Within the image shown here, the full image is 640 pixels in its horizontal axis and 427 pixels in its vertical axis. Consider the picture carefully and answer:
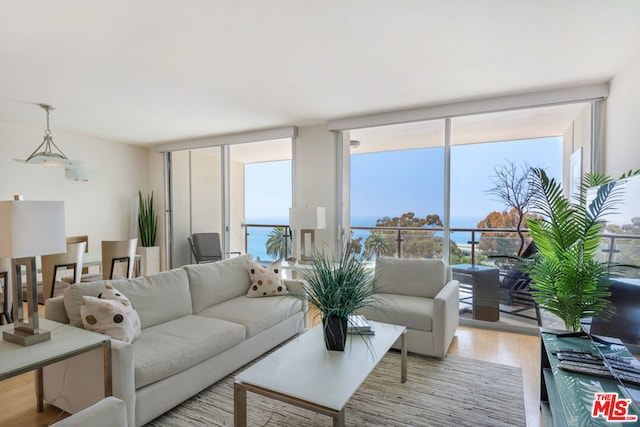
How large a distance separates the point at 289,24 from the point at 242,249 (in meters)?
4.23

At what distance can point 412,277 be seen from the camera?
3.52 meters

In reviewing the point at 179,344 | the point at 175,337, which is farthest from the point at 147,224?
the point at 179,344

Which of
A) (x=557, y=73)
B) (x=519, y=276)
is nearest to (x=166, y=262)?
(x=519, y=276)

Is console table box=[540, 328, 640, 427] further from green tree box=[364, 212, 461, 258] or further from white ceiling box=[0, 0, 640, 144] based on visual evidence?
white ceiling box=[0, 0, 640, 144]

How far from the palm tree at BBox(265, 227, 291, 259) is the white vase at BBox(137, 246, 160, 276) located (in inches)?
88.1

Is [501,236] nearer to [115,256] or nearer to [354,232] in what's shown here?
[354,232]

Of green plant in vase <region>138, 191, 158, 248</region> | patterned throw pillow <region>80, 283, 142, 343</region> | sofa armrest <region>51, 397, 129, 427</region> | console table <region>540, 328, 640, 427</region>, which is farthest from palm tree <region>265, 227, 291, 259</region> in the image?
sofa armrest <region>51, 397, 129, 427</region>

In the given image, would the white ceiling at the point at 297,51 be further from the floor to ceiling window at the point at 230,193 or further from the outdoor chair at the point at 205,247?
the outdoor chair at the point at 205,247

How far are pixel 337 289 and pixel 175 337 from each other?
1.19 m

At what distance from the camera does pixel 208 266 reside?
10.6 feet

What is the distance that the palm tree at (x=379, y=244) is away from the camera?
14.7ft

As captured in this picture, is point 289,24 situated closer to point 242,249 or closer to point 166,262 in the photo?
point 242,249

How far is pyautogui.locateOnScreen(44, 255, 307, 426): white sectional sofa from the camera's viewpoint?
6.33 feet

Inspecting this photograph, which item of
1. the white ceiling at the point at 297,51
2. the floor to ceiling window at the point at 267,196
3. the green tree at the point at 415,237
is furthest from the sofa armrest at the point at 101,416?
the floor to ceiling window at the point at 267,196
